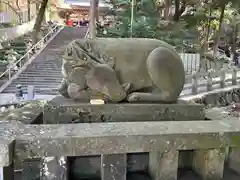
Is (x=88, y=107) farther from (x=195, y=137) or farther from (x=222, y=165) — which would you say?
(x=222, y=165)

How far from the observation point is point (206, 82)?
1064 cm

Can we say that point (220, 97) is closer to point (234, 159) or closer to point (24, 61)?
point (234, 159)

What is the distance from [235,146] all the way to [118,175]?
86cm

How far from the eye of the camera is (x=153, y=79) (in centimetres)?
284

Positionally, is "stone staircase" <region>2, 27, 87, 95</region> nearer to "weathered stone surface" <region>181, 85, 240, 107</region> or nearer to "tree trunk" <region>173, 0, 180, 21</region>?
"weathered stone surface" <region>181, 85, 240, 107</region>

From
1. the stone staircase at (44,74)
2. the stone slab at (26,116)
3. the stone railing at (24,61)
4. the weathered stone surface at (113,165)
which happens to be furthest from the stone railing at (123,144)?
the stone railing at (24,61)

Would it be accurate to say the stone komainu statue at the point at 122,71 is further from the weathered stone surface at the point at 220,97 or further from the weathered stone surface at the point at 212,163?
the weathered stone surface at the point at 220,97

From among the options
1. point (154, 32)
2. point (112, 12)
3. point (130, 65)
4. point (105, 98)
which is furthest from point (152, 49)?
point (112, 12)

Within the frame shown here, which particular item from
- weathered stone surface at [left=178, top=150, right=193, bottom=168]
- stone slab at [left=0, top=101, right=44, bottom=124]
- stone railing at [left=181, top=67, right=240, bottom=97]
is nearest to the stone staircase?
stone railing at [left=181, top=67, right=240, bottom=97]

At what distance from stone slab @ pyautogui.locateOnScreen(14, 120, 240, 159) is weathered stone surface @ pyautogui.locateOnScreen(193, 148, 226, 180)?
0.08m

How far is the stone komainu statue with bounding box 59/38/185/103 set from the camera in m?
2.72

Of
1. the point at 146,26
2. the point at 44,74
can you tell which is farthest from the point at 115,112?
the point at 44,74

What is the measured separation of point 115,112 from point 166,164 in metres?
0.73

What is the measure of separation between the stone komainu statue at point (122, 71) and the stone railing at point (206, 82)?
271 inches
